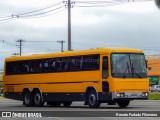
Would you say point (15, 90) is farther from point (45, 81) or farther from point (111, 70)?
point (111, 70)

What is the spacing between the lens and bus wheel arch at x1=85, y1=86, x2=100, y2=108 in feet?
100

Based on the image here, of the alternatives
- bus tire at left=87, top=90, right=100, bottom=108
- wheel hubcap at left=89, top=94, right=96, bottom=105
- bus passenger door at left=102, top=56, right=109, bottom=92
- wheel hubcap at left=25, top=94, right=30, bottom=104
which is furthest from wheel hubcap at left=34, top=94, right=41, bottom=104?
bus passenger door at left=102, top=56, right=109, bottom=92

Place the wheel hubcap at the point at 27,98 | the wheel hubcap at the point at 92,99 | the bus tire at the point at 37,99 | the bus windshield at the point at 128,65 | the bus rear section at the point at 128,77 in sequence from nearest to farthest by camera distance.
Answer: the bus rear section at the point at 128,77 < the bus windshield at the point at 128,65 < the wheel hubcap at the point at 92,99 < the bus tire at the point at 37,99 < the wheel hubcap at the point at 27,98

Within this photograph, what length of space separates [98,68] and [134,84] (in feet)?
6.99

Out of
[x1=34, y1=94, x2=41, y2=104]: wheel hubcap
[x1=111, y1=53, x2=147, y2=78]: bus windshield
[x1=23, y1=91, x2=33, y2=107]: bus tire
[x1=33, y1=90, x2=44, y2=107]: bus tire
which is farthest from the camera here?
[x1=23, y1=91, x2=33, y2=107]: bus tire

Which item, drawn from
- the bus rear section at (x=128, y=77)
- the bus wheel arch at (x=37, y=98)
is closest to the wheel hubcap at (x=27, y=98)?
the bus wheel arch at (x=37, y=98)

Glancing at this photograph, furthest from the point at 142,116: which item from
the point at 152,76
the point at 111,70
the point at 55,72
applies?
the point at 152,76

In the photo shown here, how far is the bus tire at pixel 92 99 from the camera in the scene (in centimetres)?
3056

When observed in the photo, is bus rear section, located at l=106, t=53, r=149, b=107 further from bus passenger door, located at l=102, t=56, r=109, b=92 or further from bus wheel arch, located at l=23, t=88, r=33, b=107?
bus wheel arch, located at l=23, t=88, r=33, b=107

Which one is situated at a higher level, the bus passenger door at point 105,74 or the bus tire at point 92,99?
the bus passenger door at point 105,74

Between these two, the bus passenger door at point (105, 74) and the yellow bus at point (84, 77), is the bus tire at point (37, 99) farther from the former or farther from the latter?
the bus passenger door at point (105, 74)

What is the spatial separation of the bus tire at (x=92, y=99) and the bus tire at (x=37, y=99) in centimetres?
490

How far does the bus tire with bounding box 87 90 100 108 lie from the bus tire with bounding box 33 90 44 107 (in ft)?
16.1

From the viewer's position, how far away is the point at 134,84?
Result: 3042cm
